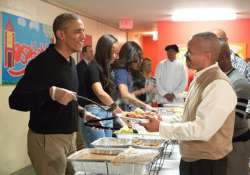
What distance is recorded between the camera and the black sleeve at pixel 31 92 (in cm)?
174

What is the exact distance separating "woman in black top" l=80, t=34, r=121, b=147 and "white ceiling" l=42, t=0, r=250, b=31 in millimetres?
2346

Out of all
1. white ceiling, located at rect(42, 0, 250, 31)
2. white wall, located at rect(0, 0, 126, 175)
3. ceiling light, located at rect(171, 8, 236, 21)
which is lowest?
white wall, located at rect(0, 0, 126, 175)

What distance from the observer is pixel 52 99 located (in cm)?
Answer: 176

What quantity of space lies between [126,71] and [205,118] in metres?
1.63

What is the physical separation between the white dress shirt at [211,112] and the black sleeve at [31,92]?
0.60 meters

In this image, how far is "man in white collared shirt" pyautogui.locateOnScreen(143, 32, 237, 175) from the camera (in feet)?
5.33

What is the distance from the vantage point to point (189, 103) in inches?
69.4

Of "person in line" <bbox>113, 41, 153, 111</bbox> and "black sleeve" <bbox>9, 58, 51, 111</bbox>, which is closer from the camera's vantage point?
"black sleeve" <bbox>9, 58, 51, 111</bbox>

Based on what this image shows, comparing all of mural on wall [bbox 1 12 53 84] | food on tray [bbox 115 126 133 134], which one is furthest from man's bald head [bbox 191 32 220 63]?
mural on wall [bbox 1 12 53 84]

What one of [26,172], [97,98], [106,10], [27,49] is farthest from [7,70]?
[106,10]

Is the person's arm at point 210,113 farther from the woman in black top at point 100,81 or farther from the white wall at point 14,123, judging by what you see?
the white wall at point 14,123

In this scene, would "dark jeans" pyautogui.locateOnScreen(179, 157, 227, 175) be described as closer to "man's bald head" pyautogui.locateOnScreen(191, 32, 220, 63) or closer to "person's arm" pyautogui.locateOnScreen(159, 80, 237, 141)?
"person's arm" pyautogui.locateOnScreen(159, 80, 237, 141)

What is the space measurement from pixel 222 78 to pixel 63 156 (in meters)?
0.80

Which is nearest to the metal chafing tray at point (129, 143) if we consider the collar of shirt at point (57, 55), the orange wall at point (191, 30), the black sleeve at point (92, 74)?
the collar of shirt at point (57, 55)
